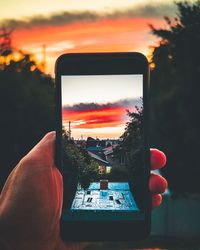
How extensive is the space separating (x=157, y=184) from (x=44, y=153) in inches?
21.1

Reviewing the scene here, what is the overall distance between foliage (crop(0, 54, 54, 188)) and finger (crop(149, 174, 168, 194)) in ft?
82.1

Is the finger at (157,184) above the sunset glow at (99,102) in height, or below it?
below

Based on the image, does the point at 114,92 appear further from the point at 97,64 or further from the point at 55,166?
the point at 55,166

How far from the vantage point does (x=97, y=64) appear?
8.61 ft

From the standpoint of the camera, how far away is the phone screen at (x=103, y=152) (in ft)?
8.61

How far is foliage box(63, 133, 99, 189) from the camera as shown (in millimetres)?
2641

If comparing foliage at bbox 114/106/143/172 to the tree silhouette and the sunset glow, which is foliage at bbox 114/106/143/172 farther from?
the tree silhouette

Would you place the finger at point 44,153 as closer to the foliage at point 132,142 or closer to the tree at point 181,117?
the foliage at point 132,142

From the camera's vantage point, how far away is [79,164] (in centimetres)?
267

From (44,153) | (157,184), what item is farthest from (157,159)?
(44,153)

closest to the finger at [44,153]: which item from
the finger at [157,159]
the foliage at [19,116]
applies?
the finger at [157,159]

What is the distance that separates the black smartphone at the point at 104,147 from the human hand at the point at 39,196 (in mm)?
44

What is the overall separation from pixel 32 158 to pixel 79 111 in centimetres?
33

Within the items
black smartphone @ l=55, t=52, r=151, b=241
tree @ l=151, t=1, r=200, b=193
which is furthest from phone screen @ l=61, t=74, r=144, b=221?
tree @ l=151, t=1, r=200, b=193
